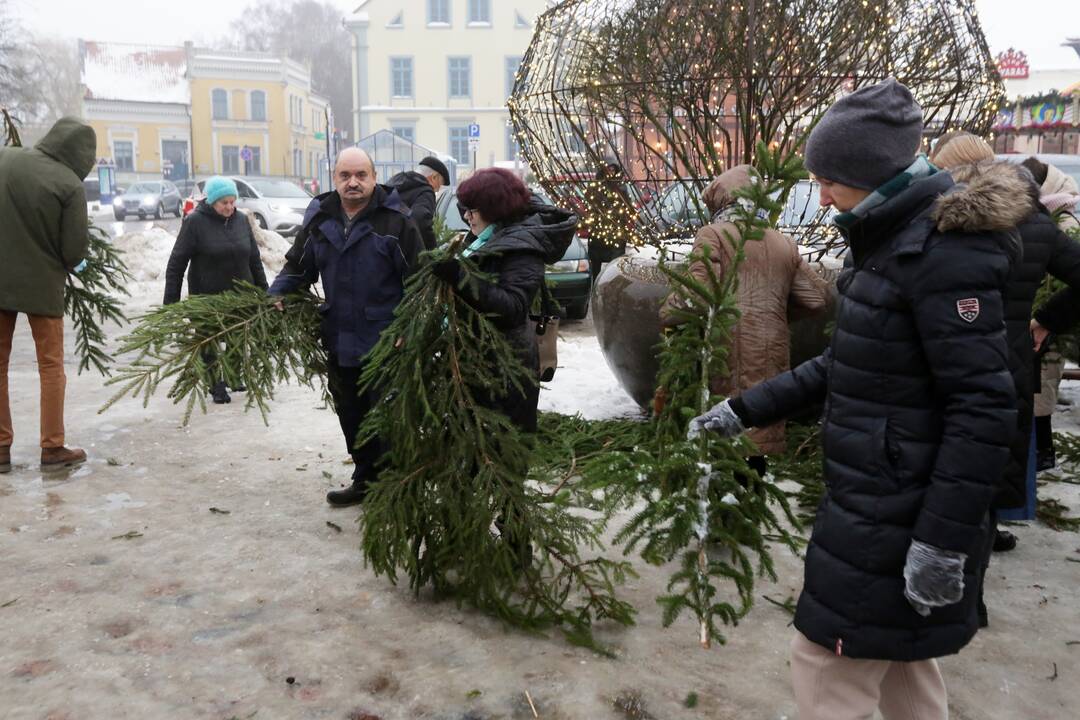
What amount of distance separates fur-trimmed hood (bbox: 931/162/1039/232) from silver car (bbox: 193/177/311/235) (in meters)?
20.6

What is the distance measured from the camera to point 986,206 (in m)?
1.93

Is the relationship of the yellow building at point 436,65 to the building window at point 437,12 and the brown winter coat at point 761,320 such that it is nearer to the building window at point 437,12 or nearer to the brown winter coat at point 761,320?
the building window at point 437,12

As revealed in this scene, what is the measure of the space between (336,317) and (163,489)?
5.54 ft

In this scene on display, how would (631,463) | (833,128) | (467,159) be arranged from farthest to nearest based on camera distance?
(467,159) < (631,463) < (833,128)

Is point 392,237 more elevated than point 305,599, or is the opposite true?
point 392,237

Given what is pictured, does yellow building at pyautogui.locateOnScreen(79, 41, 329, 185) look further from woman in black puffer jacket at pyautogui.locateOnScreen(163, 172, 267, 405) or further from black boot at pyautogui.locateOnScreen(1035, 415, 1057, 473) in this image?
black boot at pyautogui.locateOnScreen(1035, 415, 1057, 473)

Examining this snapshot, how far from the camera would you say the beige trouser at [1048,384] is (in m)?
5.00

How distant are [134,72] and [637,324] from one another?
66163 mm

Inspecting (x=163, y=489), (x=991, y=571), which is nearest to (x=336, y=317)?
(x=163, y=489)

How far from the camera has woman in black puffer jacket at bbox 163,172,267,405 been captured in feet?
22.9

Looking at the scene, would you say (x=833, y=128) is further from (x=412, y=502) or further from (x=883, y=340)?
(x=412, y=502)

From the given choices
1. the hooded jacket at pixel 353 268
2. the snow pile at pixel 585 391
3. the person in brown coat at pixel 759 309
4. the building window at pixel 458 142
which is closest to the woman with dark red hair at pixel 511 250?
the person in brown coat at pixel 759 309

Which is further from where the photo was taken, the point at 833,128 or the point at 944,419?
the point at 833,128

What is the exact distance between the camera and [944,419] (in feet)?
→ 6.49
